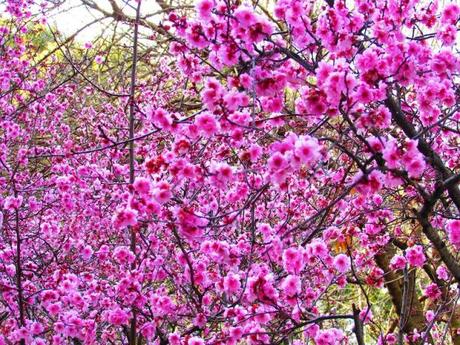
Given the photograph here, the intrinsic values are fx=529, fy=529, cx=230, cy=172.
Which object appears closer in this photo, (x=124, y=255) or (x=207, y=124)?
(x=207, y=124)

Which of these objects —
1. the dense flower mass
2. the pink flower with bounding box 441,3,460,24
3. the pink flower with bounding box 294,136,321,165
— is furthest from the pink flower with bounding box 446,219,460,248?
the pink flower with bounding box 294,136,321,165

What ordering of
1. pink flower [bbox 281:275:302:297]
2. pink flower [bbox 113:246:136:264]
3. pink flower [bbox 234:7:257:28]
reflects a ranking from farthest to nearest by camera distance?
pink flower [bbox 113:246:136:264] → pink flower [bbox 281:275:302:297] → pink flower [bbox 234:7:257:28]

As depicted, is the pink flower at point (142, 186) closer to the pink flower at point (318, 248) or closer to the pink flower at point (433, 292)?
the pink flower at point (318, 248)

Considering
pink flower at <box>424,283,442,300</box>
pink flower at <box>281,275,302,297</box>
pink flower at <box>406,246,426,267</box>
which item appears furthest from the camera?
pink flower at <box>424,283,442,300</box>

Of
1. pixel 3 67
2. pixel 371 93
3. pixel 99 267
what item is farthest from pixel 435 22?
pixel 3 67

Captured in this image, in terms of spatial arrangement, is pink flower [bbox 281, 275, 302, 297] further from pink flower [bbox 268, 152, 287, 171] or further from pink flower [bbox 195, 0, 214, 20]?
pink flower [bbox 195, 0, 214, 20]

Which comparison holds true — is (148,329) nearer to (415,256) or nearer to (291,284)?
(291,284)

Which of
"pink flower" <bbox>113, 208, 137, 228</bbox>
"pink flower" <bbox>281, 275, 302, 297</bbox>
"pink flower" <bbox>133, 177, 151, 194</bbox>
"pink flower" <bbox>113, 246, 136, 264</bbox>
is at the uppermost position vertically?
"pink flower" <bbox>113, 246, 136, 264</bbox>

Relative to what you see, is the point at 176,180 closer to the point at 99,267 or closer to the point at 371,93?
the point at 371,93

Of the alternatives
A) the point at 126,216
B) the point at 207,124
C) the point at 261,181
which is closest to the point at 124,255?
the point at 261,181

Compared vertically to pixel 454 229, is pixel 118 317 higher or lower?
higher

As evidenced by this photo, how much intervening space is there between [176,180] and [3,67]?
4.31 metres

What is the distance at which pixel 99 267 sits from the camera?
568 centimetres

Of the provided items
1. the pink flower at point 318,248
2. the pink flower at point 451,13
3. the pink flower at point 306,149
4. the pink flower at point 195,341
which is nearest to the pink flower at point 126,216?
the pink flower at point 195,341
